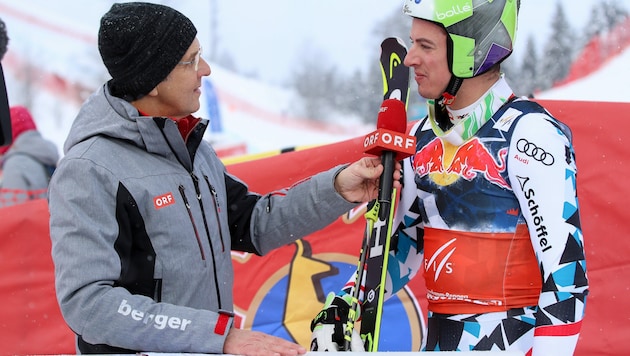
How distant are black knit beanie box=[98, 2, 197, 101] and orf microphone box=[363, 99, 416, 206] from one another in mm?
756

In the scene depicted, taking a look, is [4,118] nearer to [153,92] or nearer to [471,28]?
[153,92]

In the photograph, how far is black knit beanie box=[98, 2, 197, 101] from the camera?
263 cm

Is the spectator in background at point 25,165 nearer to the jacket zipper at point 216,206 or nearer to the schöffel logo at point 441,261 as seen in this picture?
the jacket zipper at point 216,206

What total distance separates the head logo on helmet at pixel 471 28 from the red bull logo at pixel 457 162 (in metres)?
0.27

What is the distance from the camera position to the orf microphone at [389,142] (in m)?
2.64

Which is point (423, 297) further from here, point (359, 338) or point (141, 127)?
point (141, 127)

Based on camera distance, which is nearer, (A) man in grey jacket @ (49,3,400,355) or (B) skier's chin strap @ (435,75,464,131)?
(A) man in grey jacket @ (49,3,400,355)

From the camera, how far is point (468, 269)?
8.91 feet

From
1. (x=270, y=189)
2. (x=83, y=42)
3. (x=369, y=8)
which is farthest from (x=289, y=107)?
(x=270, y=189)

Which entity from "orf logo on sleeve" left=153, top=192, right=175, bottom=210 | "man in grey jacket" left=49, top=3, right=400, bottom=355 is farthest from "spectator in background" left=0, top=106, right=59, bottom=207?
"orf logo on sleeve" left=153, top=192, right=175, bottom=210

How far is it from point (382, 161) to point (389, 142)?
103mm

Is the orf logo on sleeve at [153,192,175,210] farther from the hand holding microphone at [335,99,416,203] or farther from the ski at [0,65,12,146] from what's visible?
the hand holding microphone at [335,99,416,203]

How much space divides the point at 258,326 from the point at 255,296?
0.17 meters

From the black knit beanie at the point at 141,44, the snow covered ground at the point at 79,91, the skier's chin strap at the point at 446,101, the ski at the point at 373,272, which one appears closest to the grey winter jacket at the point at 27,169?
the black knit beanie at the point at 141,44
